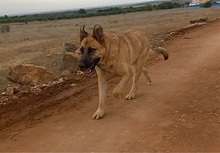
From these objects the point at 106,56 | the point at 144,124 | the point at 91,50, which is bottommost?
the point at 144,124

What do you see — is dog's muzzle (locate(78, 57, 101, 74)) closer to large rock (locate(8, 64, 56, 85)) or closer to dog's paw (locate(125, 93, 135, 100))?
dog's paw (locate(125, 93, 135, 100))

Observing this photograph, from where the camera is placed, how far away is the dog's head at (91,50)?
655 cm

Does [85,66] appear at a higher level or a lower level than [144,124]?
higher

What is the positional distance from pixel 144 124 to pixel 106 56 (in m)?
1.40

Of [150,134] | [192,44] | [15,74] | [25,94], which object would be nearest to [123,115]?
[150,134]

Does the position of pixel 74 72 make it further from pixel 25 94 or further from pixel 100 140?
pixel 100 140

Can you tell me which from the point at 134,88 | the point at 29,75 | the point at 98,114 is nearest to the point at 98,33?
the point at 98,114

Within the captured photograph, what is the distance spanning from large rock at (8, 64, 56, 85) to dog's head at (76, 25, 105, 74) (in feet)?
12.4

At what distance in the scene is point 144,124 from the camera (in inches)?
263

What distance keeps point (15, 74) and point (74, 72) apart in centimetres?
172

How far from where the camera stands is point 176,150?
5.57 m

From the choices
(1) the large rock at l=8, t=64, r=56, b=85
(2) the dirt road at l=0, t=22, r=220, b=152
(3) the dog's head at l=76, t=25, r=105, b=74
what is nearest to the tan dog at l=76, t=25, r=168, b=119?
(3) the dog's head at l=76, t=25, r=105, b=74

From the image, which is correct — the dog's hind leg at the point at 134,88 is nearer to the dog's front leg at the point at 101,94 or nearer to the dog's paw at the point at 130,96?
the dog's paw at the point at 130,96

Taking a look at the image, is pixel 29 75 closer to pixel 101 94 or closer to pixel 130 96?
pixel 130 96
